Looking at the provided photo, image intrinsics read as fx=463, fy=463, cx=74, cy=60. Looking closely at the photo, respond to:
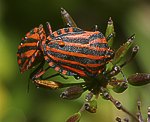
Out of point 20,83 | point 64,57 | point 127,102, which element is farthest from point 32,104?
point 64,57

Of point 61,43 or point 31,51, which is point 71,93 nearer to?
point 61,43

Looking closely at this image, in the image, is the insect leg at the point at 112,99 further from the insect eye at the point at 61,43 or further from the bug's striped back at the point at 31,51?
the bug's striped back at the point at 31,51

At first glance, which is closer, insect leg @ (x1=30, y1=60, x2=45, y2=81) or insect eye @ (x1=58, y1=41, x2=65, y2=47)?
insect eye @ (x1=58, y1=41, x2=65, y2=47)

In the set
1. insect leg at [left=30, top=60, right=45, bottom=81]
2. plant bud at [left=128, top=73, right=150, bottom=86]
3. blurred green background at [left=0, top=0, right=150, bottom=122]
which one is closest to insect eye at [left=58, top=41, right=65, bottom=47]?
insect leg at [left=30, top=60, right=45, bottom=81]

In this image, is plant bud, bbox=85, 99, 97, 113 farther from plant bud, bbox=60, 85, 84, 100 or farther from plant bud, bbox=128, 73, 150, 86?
plant bud, bbox=128, 73, 150, 86

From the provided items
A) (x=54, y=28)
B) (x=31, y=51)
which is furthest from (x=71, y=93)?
(x=54, y=28)

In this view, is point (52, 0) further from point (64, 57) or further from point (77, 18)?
point (64, 57)

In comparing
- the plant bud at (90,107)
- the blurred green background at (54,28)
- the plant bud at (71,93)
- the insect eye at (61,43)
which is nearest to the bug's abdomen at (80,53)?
the insect eye at (61,43)
